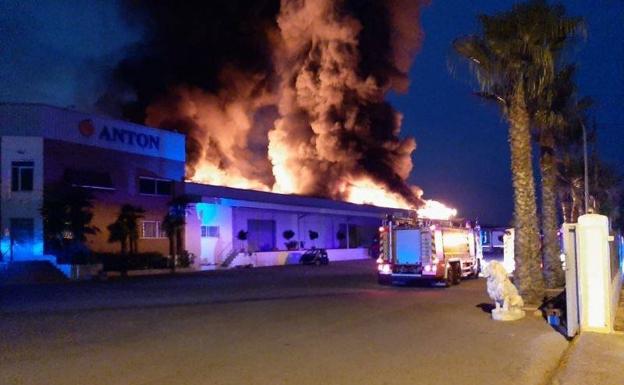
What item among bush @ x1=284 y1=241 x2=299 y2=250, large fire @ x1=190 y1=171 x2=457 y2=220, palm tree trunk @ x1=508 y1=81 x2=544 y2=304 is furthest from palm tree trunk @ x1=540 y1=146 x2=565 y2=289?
large fire @ x1=190 y1=171 x2=457 y2=220

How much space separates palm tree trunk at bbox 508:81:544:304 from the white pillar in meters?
6.58

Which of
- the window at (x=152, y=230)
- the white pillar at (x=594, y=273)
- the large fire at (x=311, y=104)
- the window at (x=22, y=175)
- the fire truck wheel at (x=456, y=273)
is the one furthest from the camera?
the large fire at (x=311, y=104)

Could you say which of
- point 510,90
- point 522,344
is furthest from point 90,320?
point 510,90

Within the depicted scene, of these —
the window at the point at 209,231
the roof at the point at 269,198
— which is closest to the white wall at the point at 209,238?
the window at the point at 209,231

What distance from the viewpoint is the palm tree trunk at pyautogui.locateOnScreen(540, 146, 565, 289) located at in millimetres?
25141

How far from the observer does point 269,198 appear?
5269cm

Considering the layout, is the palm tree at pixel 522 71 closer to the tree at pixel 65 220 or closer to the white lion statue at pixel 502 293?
the white lion statue at pixel 502 293

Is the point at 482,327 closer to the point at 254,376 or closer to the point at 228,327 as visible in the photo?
the point at 228,327

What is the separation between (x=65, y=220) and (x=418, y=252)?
749 inches

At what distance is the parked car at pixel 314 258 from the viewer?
50969 millimetres

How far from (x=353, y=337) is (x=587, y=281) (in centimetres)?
427

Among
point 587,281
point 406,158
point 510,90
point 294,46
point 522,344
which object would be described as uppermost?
point 294,46

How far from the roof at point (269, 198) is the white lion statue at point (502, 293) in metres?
23.5

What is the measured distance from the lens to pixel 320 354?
1126cm
